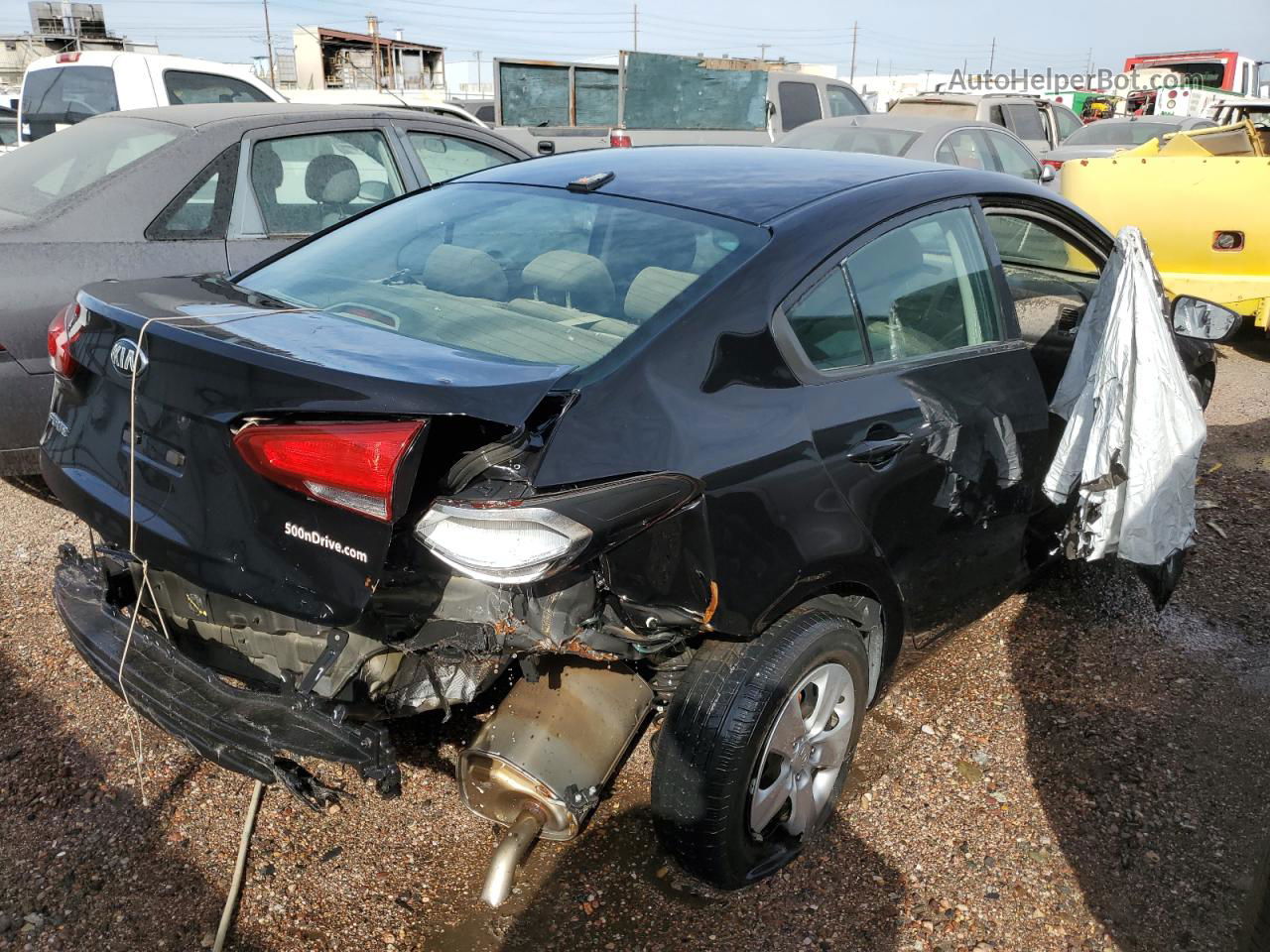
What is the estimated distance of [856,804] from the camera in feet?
9.21

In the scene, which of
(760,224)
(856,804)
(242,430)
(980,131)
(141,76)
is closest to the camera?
(242,430)

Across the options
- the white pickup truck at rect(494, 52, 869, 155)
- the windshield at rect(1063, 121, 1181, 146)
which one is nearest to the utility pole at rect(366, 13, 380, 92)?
the white pickup truck at rect(494, 52, 869, 155)

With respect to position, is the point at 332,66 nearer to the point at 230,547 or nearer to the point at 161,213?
the point at 161,213

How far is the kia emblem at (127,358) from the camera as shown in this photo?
2.20m

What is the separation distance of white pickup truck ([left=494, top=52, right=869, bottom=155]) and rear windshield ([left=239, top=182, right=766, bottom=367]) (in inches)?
405

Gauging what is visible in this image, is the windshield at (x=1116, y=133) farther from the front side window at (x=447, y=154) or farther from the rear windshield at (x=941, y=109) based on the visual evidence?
the front side window at (x=447, y=154)

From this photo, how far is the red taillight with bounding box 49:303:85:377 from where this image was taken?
2.46 metres

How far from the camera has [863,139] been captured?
9.46 meters

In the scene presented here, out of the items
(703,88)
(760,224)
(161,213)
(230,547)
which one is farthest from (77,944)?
(703,88)

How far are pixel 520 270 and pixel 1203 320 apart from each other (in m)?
2.58

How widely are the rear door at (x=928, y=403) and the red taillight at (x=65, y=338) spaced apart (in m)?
1.68

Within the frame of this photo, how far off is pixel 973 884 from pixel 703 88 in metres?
13.3

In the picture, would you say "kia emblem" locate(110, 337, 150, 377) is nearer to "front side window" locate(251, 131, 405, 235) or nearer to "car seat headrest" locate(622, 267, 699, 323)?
"car seat headrest" locate(622, 267, 699, 323)

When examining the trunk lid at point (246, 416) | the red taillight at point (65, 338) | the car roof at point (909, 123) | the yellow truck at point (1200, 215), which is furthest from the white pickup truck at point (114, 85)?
the trunk lid at point (246, 416)
